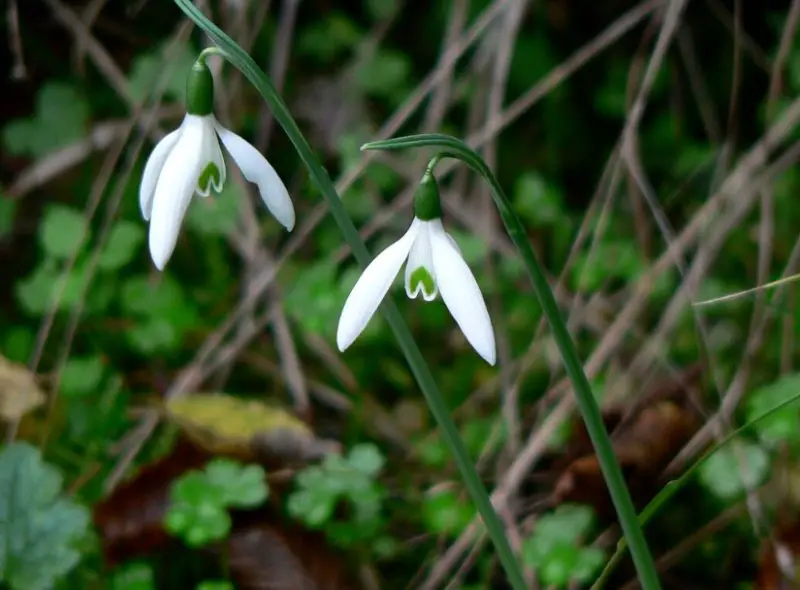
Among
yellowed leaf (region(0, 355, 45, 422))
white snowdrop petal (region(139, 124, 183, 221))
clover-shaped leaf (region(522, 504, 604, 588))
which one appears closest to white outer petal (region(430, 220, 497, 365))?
white snowdrop petal (region(139, 124, 183, 221))

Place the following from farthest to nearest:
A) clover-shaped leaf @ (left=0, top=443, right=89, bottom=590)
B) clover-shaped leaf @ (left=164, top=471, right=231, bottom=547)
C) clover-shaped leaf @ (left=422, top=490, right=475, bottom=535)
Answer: clover-shaped leaf @ (left=422, top=490, right=475, bottom=535) < clover-shaped leaf @ (left=164, top=471, right=231, bottom=547) < clover-shaped leaf @ (left=0, top=443, right=89, bottom=590)

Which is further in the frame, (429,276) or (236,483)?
(236,483)

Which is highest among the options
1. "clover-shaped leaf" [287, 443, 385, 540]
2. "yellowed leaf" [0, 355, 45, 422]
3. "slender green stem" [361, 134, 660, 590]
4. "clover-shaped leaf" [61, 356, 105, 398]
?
"clover-shaped leaf" [61, 356, 105, 398]

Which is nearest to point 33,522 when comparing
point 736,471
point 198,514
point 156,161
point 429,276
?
point 198,514

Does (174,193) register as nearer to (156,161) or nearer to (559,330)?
(156,161)

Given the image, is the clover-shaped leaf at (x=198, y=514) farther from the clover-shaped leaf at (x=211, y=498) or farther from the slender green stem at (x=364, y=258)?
the slender green stem at (x=364, y=258)

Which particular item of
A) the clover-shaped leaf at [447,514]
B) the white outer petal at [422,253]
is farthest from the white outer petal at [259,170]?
the clover-shaped leaf at [447,514]

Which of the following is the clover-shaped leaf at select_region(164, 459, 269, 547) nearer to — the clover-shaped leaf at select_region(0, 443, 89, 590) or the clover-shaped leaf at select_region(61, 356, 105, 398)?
the clover-shaped leaf at select_region(0, 443, 89, 590)

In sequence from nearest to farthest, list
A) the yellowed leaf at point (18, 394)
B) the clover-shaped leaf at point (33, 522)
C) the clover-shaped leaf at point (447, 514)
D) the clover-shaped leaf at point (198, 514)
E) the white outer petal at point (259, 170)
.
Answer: the white outer petal at point (259, 170) → the clover-shaped leaf at point (33, 522) → the clover-shaped leaf at point (198, 514) → the clover-shaped leaf at point (447, 514) → the yellowed leaf at point (18, 394)
